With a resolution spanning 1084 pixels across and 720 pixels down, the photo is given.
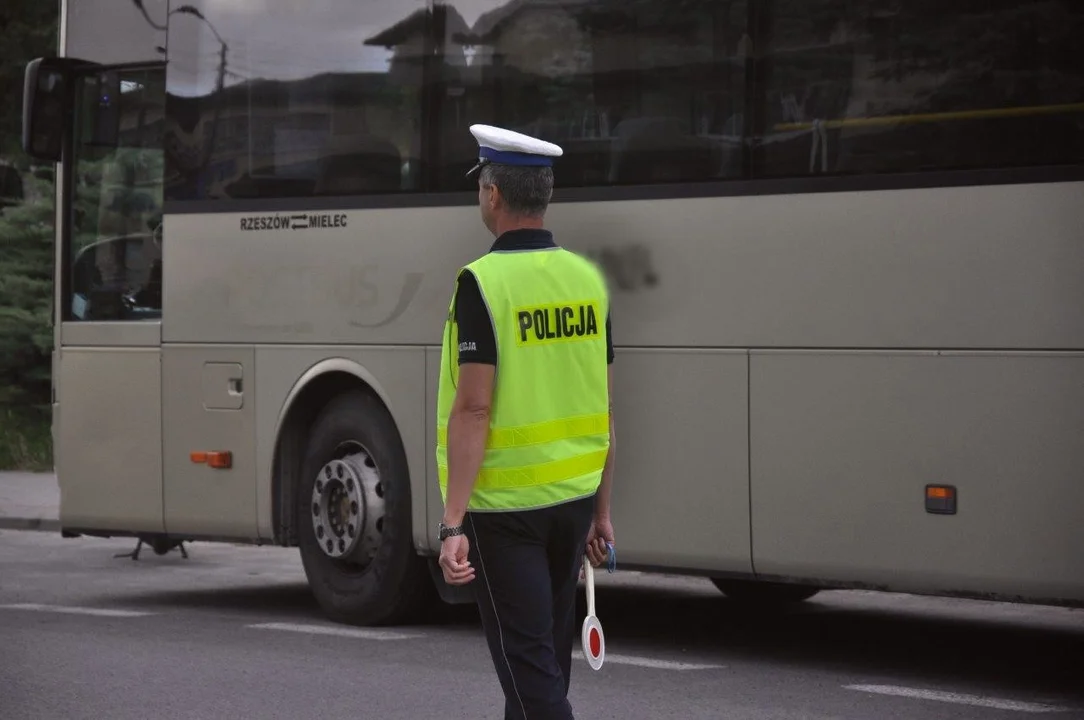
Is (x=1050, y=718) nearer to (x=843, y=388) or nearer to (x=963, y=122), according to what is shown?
(x=843, y=388)

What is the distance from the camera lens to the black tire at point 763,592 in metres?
10.9

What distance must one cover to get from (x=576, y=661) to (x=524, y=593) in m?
4.04

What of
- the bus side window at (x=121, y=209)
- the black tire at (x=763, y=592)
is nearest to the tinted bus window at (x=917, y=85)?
the black tire at (x=763, y=592)

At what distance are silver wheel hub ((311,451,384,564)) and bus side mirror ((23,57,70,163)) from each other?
2.70 meters

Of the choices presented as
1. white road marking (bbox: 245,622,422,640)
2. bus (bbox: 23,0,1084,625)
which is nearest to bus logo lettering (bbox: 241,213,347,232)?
bus (bbox: 23,0,1084,625)

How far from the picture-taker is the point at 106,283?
11398 mm

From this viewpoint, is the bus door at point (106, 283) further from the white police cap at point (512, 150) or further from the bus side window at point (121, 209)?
the white police cap at point (512, 150)

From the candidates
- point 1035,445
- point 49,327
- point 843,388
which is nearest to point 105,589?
point 843,388

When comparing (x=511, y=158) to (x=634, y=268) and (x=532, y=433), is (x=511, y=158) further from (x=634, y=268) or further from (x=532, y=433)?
(x=634, y=268)

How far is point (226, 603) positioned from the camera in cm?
1148

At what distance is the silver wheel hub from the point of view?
10.1m

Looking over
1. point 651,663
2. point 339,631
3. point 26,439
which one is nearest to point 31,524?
point 26,439

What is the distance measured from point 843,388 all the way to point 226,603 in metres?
4.46

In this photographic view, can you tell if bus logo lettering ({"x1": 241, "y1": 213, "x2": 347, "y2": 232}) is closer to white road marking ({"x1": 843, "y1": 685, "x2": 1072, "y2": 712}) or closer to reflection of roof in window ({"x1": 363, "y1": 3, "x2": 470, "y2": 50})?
reflection of roof in window ({"x1": 363, "y1": 3, "x2": 470, "y2": 50})
